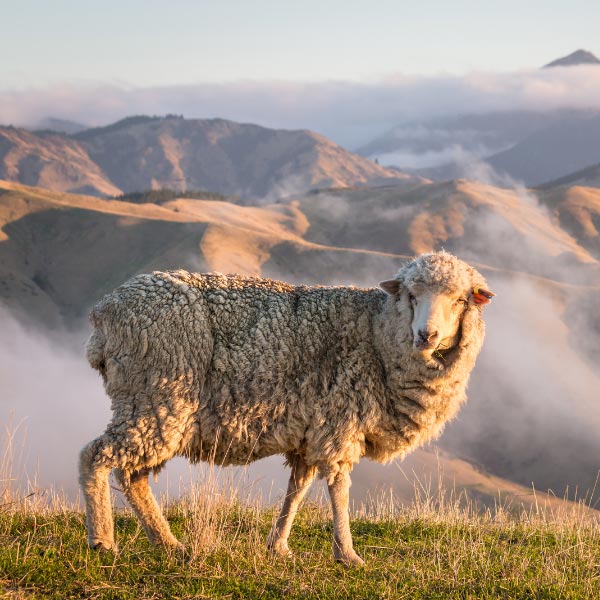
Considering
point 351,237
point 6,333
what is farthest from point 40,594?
point 351,237

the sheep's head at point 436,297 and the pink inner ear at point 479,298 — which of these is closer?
the sheep's head at point 436,297

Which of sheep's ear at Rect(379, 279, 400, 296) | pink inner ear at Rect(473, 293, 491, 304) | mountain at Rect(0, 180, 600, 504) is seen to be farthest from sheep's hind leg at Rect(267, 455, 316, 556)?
mountain at Rect(0, 180, 600, 504)

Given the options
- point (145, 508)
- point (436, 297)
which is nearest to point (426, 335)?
point (436, 297)

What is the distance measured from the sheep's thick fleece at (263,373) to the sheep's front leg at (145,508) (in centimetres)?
12

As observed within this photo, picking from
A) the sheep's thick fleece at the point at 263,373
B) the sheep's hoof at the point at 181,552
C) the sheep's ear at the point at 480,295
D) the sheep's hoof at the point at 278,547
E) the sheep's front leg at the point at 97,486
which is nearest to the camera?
the sheep's hoof at the point at 181,552

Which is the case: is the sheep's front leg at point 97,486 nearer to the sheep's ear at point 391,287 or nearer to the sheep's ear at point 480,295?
the sheep's ear at point 391,287

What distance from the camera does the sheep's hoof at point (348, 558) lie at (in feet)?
21.8

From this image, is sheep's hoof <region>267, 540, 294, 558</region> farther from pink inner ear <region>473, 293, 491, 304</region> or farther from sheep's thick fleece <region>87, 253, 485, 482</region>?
pink inner ear <region>473, 293, 491, 304</region>

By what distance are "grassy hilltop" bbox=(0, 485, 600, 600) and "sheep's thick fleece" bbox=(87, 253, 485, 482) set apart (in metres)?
0.69

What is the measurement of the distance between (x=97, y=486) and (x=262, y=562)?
1602 millimetres

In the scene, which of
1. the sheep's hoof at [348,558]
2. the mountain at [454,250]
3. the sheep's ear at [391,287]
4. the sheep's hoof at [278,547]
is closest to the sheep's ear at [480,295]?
the sheep's ear at [391,287]

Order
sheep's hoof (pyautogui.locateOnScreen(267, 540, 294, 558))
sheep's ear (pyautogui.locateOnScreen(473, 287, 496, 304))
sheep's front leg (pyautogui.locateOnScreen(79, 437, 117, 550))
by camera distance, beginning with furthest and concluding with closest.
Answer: sheep's ear (pyautogui.locateOnScreen(473, 287, 496, 304)), sheep's hoof (pyautogui.locateOnScreen(267, 540, 294, 558)), sheep's front leg (pyautogui.locateOnScreen(79, 437, 117, 550))

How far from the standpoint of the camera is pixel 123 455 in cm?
661

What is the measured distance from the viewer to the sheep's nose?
6703mm
